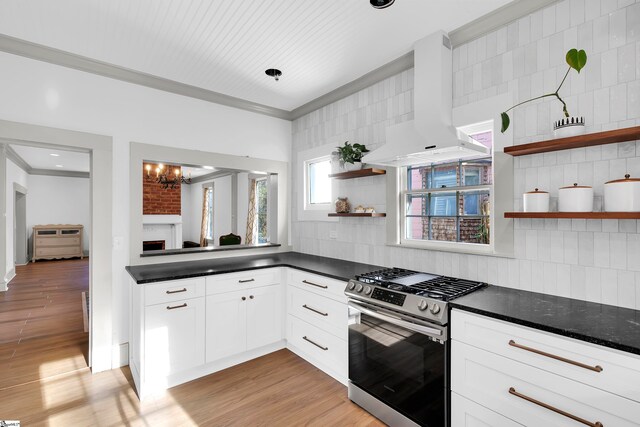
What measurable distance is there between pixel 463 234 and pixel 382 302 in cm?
91

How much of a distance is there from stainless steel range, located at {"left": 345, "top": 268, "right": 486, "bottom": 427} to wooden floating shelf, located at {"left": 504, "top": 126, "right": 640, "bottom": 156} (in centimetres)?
89

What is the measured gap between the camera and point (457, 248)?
2293mm

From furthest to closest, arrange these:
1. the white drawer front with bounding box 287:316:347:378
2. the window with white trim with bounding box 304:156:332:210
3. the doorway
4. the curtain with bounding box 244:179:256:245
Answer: the doorway, the curtain with bounding box 244:179:256:245, the window with white trim with bounding box 304:156:332:210, the white drawer front with bounding box 287:316:347:378

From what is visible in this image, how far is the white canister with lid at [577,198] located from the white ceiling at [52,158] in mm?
7009

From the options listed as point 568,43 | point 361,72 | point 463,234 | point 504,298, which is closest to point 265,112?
point 361,72

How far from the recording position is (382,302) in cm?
198

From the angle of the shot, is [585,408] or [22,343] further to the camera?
[22,343]

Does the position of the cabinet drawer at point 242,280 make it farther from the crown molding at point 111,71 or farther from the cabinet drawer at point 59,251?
the cabinet drawer at point 59,251

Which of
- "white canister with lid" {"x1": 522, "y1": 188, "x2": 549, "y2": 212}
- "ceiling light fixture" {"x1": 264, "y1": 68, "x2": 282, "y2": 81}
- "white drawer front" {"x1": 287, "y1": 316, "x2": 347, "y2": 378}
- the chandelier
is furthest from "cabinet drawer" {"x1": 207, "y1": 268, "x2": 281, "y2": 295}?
the chandelier

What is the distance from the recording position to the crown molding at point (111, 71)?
7.72 ft

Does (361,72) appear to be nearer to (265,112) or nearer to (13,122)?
(265,112)

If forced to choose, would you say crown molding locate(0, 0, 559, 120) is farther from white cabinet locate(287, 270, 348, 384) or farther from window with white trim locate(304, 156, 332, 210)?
white cabinet locate(287, 270, 348, 384)

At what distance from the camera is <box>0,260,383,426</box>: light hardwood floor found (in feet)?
6.79

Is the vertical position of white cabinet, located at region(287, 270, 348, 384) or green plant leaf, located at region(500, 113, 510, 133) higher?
green plant leaf, located at region(500, 113, 510, 133)
